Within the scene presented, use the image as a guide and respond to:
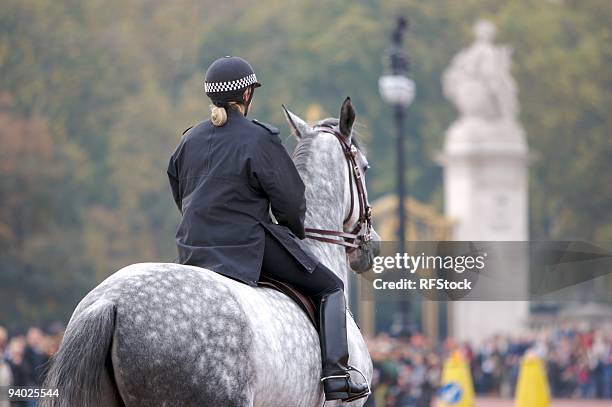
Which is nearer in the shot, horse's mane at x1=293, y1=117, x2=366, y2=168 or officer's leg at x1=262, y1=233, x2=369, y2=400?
officer's leg at x1=262, y1=233, x2=369, y2=400

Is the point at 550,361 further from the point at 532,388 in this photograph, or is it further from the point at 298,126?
the point at 298,126

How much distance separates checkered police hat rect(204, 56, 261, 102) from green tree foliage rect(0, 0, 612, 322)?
106 feet

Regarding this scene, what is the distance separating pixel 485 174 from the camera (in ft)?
116

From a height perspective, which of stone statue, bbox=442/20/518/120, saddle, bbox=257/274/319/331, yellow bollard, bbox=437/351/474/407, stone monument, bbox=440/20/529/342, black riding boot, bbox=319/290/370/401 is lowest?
yellow bollard, bbox=437/351/474/407

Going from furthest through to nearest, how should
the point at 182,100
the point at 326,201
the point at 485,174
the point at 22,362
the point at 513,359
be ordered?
1. the point at 182,100
2. the point at 485,174
3. the point at 513,359
4. the point at 22,362
5. the point at 326,201

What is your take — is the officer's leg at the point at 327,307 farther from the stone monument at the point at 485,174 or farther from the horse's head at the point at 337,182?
the stone monument at the point at 485,174

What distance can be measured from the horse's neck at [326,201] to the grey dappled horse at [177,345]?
1.07 metres

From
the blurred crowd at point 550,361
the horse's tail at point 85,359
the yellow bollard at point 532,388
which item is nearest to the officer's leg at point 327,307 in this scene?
the horse's tail at point 85,359

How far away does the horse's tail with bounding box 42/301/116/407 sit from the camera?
6.60 meters

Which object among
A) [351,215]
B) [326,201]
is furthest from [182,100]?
[326,201]

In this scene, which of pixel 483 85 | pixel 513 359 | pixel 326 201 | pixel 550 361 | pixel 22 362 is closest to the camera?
pixel 326 201

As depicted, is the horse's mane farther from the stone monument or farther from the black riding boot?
the stone monument

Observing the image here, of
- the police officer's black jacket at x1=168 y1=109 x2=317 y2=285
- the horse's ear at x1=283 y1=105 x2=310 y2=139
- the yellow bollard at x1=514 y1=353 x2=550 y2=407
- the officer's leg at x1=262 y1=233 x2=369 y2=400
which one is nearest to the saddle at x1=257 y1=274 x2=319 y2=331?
the officer's leg at x1=262 y1=233 x2=369 y2=400

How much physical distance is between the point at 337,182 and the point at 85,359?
8.62ft
